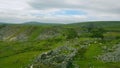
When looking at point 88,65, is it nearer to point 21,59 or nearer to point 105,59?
point 105,59

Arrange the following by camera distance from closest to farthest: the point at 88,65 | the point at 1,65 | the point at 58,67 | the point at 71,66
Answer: the point at 58,67 → the point at 71,66 → the point at 88,65 → the point at 1,65

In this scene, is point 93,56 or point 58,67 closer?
point 58,67

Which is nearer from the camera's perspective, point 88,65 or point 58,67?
point 58,67

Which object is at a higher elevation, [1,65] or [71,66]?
[71,66]

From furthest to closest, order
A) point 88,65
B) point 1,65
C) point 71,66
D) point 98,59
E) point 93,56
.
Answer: point 1,65, point 93,56, point 98,59, point 88,65, point 71,66

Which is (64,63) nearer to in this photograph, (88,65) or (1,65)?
(88,65)

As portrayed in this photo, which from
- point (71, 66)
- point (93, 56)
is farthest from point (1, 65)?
point (71, 66)

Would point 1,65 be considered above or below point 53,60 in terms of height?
below

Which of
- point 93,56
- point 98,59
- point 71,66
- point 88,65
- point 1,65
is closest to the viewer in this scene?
point 71,66

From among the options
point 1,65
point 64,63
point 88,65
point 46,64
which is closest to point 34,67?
point 46,64
